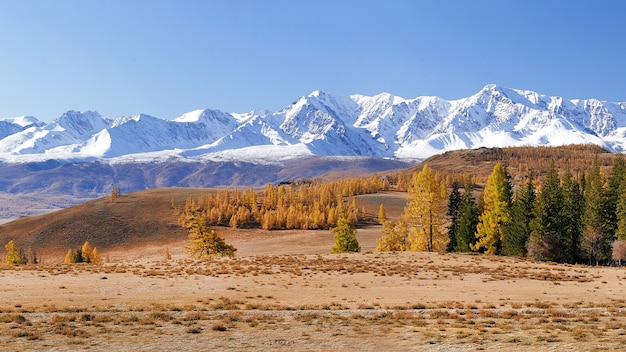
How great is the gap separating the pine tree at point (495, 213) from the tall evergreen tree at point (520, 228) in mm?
1447

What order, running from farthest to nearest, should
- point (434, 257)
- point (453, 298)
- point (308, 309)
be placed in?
point (434, 257) < point (453, 298) < point (308, 309)

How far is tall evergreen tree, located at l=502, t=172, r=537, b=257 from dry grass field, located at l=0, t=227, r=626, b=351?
1324cm

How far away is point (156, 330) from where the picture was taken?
2247 centimetres

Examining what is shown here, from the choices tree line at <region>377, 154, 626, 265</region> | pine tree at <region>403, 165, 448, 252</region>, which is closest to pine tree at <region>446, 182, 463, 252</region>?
tree line at <region>377, 154, 626, 265</region>

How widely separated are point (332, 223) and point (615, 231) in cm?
11593

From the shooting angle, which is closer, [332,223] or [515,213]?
[515,213]

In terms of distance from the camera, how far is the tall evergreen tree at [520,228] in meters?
A: 67.4

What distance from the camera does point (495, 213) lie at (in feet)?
235

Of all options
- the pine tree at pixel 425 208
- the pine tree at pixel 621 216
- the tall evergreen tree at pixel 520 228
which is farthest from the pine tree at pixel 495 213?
the pine tree at pixel 621 216

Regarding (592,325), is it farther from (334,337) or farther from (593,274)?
(593,274)

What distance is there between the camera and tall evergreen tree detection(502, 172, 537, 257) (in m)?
67.4

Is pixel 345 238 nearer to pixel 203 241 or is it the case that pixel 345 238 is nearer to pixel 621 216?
pixel 203 241

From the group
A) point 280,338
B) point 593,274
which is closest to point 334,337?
point 280,338

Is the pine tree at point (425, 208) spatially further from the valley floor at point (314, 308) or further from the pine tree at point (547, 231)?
the valley floor at point (314, 308)
